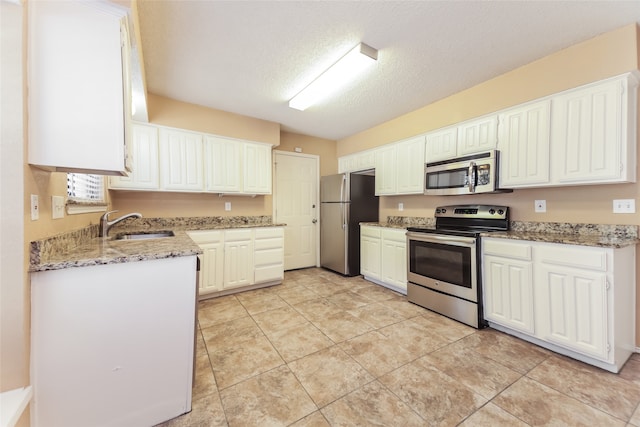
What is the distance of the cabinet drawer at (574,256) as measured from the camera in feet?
5.58

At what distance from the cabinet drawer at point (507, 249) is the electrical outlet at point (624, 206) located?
703mm

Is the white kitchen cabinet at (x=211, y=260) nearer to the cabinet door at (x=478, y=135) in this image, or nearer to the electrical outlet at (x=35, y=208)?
the electrical outlet at (x=35, y=208)

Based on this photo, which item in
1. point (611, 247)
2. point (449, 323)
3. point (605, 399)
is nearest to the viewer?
point (605, 399)

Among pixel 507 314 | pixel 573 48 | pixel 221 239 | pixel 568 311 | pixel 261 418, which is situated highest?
pixel 573 48

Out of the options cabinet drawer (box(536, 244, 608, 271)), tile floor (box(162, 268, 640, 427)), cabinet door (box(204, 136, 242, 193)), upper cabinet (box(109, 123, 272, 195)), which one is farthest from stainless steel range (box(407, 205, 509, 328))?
cabinet door (box(204, 136, 242, 193))

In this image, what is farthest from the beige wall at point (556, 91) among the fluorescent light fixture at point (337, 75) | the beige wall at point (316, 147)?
the beige wall at point (316, 147)

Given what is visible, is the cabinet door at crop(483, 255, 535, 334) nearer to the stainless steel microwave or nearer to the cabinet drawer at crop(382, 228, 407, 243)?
the stainless steel microwave

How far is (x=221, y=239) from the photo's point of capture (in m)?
3.18

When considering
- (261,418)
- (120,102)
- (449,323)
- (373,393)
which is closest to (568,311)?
(449,323)

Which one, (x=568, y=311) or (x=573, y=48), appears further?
(x=573, y=48)

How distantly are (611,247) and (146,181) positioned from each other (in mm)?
4230

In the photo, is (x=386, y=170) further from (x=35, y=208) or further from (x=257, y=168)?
(x=35, y=208)

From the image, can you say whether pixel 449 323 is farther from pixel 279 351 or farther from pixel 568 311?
pixel 279 351

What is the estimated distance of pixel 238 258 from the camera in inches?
130
